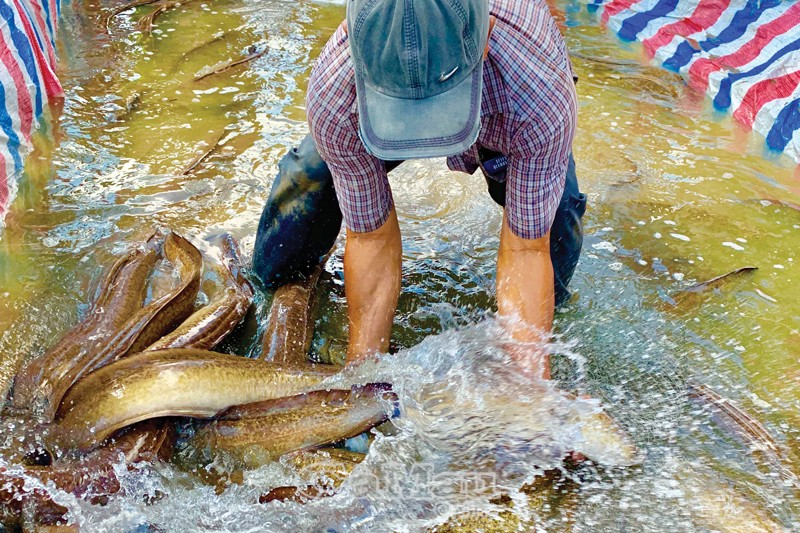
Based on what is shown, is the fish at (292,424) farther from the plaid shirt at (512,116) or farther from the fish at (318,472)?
the plaid shirt at (512,116)

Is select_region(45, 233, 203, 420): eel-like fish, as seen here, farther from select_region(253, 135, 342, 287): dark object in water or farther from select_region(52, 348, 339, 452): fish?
select_region(253, 135, 342, 287): dark object in water

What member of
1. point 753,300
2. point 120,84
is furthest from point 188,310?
point 120,84

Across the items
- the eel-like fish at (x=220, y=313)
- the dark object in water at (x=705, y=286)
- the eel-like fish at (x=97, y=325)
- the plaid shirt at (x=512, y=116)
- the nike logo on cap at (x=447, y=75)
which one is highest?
the nike logo on cap at (x=447, y=75)

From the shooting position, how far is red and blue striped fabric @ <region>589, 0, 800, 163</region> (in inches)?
189

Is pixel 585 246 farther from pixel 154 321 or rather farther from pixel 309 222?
pixel 154 321

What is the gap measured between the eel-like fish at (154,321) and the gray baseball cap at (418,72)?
4.23 ft

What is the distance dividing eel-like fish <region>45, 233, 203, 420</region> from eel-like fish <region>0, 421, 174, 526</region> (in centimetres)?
24

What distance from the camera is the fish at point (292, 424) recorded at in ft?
7.51

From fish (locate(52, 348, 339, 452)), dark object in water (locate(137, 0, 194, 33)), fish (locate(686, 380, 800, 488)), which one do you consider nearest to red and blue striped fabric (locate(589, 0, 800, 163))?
fish (locate(686, 380, 800, 488))

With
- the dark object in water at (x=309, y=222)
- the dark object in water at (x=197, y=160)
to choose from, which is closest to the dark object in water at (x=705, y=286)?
the dark object in water at (x=309, y=222)

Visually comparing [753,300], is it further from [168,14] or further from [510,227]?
[168,14]

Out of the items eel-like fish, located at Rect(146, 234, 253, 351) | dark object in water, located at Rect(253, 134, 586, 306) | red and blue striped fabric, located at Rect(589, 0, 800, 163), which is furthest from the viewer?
red and blue striped fabric, located at Rect(589, 0, 800, 163)

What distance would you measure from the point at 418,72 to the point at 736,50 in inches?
187

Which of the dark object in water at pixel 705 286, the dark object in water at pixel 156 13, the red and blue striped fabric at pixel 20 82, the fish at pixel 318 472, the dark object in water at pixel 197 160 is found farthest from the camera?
the dark object in water at pixel 156 13
